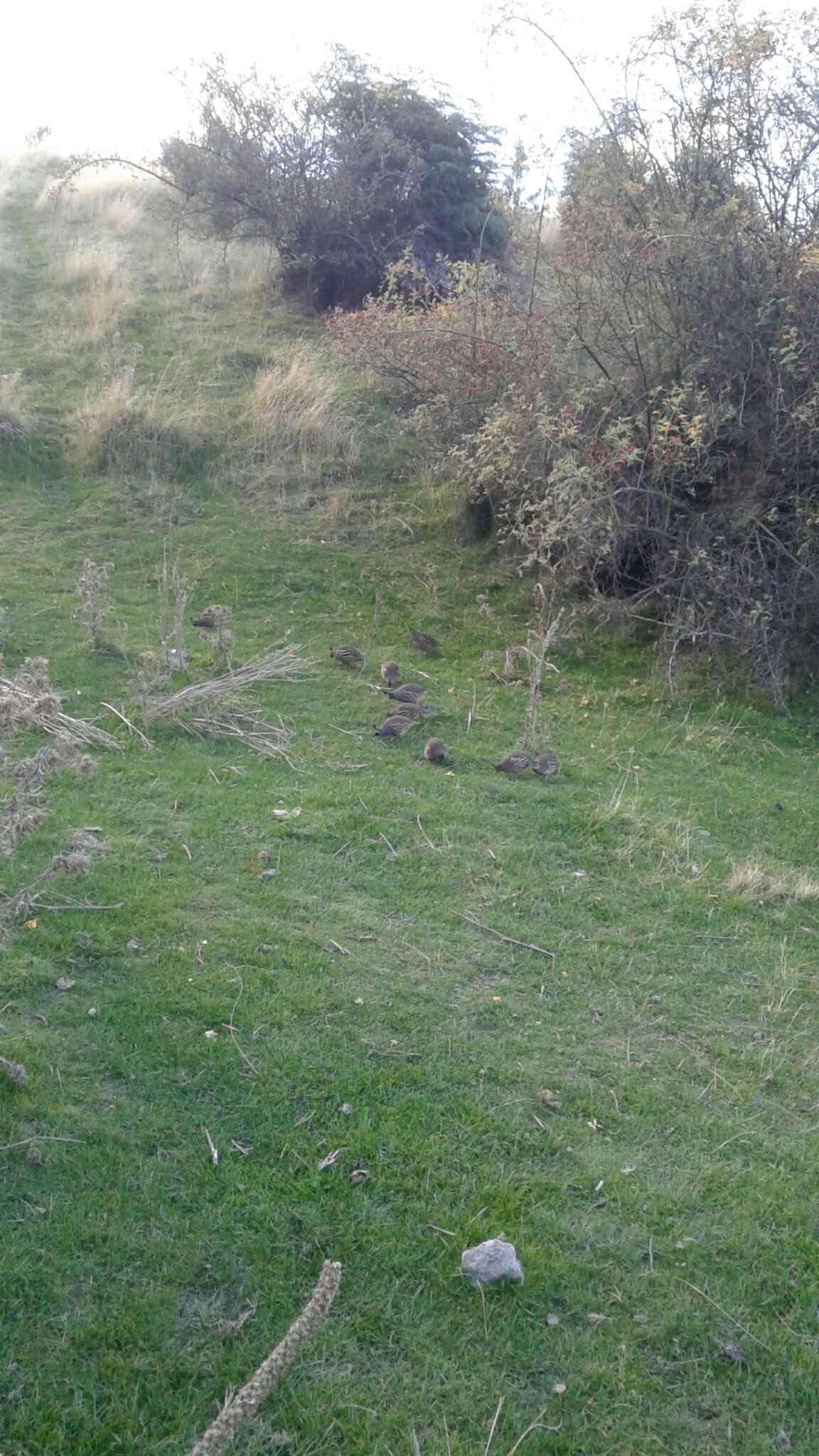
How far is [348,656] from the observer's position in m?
8.24

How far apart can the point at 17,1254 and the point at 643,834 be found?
3832mm

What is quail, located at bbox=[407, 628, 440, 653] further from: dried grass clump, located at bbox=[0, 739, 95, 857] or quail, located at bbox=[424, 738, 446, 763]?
dried grass clump, located at bbox=[0, 739, 95, 857]

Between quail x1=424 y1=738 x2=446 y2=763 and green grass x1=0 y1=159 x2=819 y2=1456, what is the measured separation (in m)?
0.09

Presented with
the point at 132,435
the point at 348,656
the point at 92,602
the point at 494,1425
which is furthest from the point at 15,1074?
the point at 132,435

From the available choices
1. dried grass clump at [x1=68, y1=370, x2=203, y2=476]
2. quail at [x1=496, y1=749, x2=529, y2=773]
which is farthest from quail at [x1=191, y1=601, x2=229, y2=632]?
dried grass clump at [x1=68, y1=370, x2=203, y2=476]

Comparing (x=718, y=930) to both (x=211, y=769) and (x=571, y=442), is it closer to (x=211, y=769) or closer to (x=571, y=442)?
(x=211, y=769)

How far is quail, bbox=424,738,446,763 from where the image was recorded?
6.81m

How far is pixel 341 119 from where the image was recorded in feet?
49.0

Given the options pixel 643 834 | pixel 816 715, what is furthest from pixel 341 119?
pixel 643 834

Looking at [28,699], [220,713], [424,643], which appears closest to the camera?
[28,699]

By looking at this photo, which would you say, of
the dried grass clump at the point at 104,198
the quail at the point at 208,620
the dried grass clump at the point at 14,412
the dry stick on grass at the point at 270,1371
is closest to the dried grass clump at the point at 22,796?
the dry stick on grass at the point at 270,1371

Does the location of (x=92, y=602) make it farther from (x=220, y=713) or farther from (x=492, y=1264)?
(x=492, y=1264)

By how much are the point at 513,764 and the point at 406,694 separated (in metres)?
1.17

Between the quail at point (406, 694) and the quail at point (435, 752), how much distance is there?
813 mm
